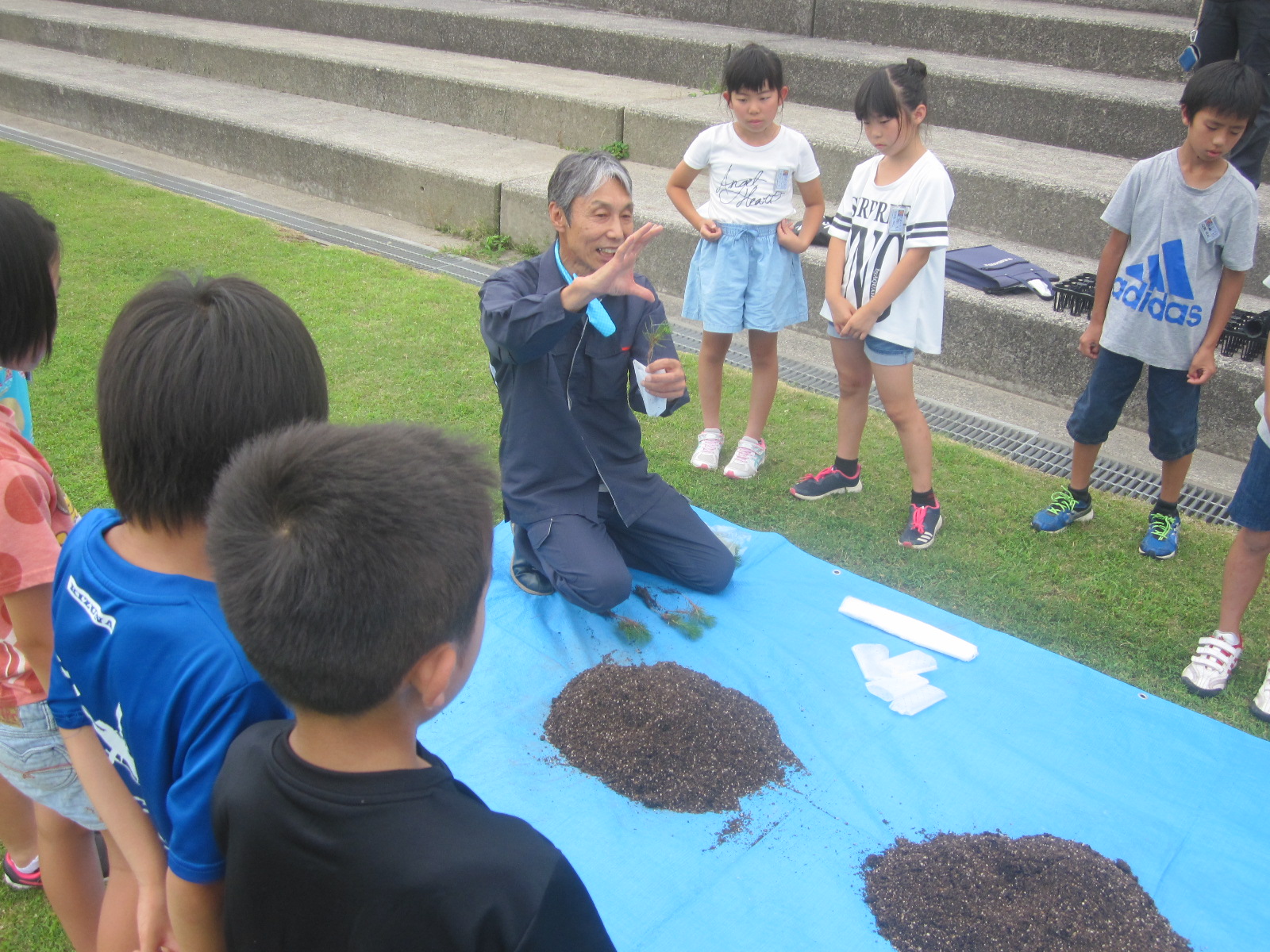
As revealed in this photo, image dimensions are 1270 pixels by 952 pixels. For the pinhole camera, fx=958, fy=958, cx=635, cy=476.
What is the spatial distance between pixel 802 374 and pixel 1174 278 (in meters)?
2.09

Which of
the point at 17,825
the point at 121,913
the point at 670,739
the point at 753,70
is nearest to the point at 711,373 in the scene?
the point at 753,70

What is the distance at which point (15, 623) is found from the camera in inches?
66.9

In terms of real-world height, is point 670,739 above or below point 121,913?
below

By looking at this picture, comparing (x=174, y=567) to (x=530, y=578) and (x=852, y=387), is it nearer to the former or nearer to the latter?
(x=530, y=578)

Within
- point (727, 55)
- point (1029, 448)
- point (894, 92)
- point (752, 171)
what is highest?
point (727, 55)

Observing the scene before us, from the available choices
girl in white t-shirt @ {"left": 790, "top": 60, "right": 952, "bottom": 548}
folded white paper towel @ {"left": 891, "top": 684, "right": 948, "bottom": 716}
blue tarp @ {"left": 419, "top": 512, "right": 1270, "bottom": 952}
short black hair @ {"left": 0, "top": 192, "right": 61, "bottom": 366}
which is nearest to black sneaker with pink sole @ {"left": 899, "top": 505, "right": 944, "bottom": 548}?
girl in white t-shirt @ {"left": 790, "top": 60, "right": 952, "bottom": 548}

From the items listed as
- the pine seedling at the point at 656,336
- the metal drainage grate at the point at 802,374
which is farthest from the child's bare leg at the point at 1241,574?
the pine seedling at the point at 656,336

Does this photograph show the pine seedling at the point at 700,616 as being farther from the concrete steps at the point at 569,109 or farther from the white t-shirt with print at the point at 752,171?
the concrete steps at the point at 569,109

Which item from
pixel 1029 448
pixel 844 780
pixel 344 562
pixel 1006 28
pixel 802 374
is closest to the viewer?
pixel 344 562

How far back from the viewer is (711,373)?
4.26 m

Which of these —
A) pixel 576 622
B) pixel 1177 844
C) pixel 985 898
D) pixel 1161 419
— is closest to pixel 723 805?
pixel 985 898

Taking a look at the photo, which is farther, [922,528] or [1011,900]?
[922,528]

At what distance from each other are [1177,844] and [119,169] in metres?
Answer: 9.50

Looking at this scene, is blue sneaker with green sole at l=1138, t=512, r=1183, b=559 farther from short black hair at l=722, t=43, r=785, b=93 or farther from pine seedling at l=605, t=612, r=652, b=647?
short black hair at l=722, t=43, r=785, b=93
